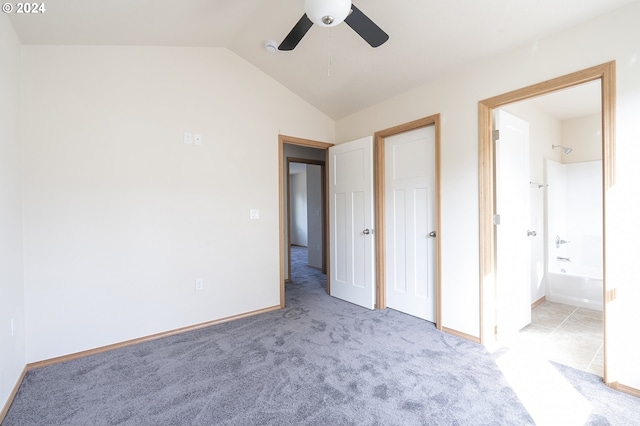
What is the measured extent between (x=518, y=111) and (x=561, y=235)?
1956mm

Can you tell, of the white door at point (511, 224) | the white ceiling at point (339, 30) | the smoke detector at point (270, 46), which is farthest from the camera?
the smoke detector at point (270, 46)

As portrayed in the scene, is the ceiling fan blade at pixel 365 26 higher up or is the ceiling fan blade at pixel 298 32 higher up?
the ceiling fan blade at pixel 298 32

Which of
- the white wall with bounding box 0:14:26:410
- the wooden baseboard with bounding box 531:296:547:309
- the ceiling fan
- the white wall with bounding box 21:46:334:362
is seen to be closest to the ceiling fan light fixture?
the ceiling fan

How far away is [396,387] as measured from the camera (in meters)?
1.90

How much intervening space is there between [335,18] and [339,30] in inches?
43.1

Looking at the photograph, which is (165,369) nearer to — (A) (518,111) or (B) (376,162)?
(B) (376,162)

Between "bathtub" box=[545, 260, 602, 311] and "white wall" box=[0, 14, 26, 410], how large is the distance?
A: 5.21m

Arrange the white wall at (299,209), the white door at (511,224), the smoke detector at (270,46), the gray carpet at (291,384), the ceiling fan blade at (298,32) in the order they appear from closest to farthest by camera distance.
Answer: the gray carpet at (291,384)
the ceiling fan blade at (298,32)
the white door at (511,224)
the smoke detector at (270,46)
the white wall at (299,209)

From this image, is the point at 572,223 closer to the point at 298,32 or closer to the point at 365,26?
the point at 365,26

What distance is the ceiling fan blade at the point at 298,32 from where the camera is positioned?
1.77m

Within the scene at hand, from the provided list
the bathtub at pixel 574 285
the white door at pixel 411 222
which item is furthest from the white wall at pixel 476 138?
the bathtub at pixel 574 285

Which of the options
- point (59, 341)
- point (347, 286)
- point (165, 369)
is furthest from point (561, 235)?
point (59, 341)

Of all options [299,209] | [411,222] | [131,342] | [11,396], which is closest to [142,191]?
[131,342]

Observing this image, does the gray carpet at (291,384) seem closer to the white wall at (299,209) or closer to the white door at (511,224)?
the white door at (511,224)
